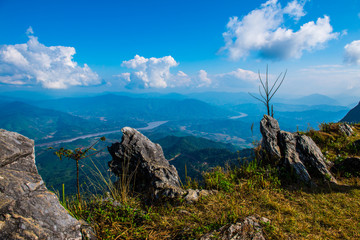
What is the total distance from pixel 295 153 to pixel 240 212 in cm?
431

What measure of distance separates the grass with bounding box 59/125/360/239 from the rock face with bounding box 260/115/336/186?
0.63m

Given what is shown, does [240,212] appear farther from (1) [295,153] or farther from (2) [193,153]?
(2) [193,153]

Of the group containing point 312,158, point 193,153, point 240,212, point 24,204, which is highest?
point 24,204

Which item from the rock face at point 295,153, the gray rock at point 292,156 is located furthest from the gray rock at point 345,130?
the gray rock at point 292,156

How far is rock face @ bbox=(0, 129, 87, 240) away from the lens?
2350 mm

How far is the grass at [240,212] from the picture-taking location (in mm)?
3238

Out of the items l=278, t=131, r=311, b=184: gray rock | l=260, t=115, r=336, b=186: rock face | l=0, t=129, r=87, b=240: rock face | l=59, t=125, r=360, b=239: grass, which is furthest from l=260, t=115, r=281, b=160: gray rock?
l=0, t=129, r=87, b=240: rock face

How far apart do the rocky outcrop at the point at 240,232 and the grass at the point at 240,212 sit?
0.15m

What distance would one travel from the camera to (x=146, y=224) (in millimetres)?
3504

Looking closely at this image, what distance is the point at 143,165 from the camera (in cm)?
604

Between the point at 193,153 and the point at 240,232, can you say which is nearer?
the point at 240,232

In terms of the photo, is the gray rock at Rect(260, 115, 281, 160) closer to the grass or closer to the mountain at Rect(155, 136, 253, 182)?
the grass

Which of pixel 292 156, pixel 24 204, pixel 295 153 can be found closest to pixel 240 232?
pixel 24 204

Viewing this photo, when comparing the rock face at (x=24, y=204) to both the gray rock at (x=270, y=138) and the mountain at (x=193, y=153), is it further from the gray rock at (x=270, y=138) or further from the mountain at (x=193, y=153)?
the mountain at (x=193, y=153)
